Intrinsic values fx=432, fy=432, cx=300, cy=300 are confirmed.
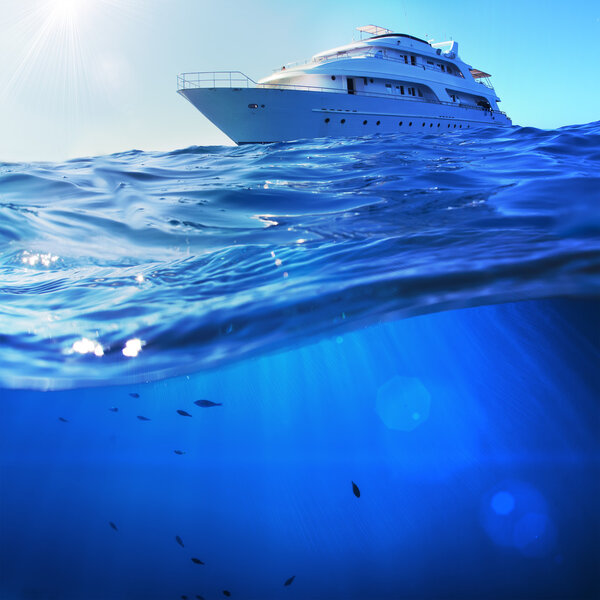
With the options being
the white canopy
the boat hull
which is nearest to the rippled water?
the boat hull

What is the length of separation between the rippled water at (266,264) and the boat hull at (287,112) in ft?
58.8

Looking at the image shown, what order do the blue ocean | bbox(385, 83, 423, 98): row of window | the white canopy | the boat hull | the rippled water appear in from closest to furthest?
the blue ocean → the rippled water → the boat hull → bbox(385, 83, 423, 98): row of window → the white canopy

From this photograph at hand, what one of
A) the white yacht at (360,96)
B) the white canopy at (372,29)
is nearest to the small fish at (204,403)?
the white yacht at (360,96)

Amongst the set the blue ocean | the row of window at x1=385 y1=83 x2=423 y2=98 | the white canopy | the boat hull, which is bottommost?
the blue ocean

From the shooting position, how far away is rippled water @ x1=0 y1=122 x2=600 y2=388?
2.81 metres

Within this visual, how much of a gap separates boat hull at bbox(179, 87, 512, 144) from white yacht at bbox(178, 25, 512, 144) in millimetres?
47

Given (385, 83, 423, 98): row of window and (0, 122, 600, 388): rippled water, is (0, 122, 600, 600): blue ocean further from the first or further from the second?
(385, 83, 423, 98): row of window

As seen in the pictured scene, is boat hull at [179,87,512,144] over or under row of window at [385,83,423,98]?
under

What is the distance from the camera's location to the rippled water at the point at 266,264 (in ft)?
9.22

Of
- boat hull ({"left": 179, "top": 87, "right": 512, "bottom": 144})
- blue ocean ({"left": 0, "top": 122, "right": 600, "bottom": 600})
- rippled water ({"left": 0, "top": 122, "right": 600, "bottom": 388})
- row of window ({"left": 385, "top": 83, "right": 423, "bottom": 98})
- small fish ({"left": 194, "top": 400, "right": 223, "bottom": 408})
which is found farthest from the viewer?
row of window ({"left": 385, "top": 83, "right": 423, "bottom": 98})

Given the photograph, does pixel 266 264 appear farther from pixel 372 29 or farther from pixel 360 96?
pixel 372 29

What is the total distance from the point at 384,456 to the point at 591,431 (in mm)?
1383

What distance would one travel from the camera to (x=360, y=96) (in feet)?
80.1

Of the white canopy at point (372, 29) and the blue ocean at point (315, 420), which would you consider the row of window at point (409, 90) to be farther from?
the blue ocean at point (315, 420)
